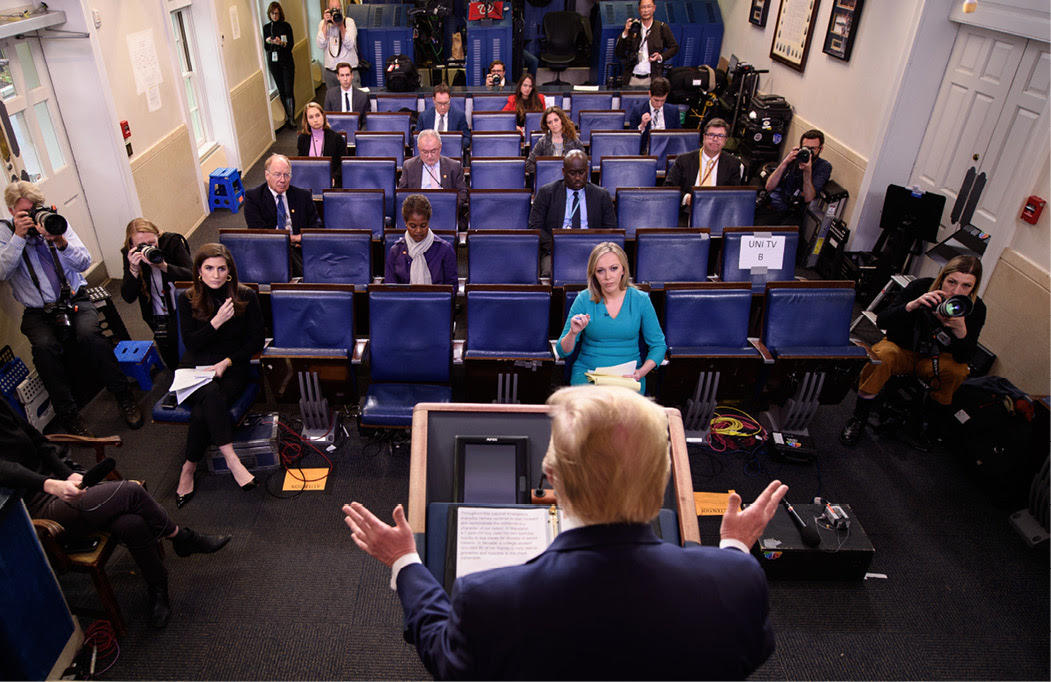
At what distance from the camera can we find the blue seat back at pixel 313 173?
18.8ft

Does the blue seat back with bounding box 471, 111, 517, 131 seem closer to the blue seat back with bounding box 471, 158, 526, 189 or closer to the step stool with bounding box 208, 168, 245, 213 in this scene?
the blue seat back with bounding box 471, 158, 526, 189

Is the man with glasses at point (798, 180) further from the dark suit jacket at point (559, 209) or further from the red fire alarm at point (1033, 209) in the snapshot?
the dark suit jacket at point (559, 209)

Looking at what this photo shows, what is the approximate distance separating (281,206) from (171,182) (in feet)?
7.69

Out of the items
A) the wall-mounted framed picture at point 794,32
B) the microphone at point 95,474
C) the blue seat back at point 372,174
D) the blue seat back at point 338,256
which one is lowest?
the microphone at point 95,474

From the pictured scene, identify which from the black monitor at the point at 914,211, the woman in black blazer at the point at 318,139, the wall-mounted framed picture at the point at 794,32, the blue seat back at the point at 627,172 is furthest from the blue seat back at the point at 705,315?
the wall-mounted framed picture at the point at 794,32

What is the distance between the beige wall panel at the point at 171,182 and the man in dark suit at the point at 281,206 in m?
1.61

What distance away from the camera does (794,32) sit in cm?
809

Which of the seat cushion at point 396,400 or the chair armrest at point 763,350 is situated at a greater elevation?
the chair armrest at point 763,350

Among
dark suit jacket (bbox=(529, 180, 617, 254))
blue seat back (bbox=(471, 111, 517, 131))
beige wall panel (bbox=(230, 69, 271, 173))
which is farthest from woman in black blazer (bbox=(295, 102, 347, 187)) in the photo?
beige wall panel (bbox=(230, 69, 271, 173))

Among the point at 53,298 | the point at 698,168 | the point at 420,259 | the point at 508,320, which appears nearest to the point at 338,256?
the point at 420,259

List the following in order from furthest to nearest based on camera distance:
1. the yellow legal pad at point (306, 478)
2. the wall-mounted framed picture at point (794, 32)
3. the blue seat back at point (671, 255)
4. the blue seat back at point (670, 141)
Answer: the wall-mounted framed picture at point (794, 32)
the blue seat back at point (670, 141)
the blue seat back at point (671, 255)
the yellow legal pad at point (306, 478)

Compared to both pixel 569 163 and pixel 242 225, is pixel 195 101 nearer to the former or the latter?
pixel 242 225

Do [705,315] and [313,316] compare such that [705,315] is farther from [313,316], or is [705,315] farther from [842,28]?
[842,28]

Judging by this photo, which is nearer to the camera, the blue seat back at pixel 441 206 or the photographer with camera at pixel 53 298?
the photographer with camera at pixel 53 298
